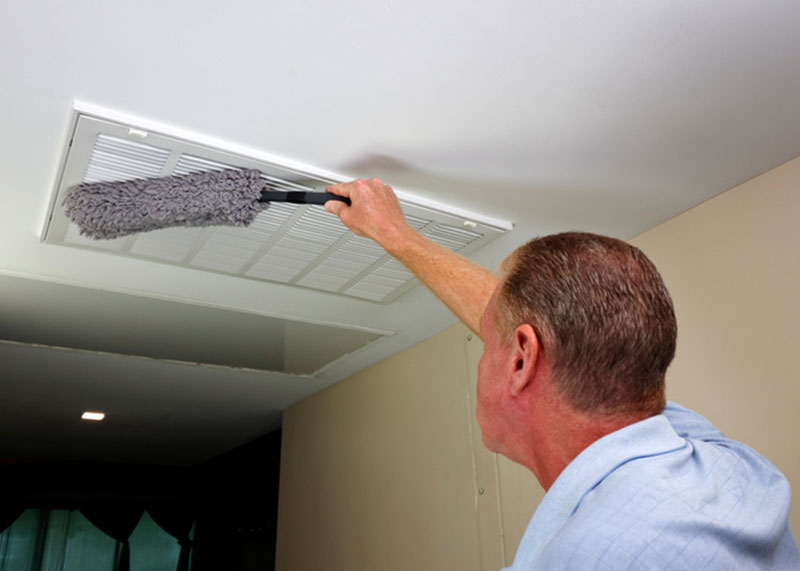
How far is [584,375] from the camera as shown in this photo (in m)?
0.75

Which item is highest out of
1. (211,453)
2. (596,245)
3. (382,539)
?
(211,453)

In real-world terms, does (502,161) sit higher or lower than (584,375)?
higher

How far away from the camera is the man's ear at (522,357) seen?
781 mm

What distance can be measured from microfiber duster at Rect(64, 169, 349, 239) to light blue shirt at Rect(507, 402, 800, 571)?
1.00 m

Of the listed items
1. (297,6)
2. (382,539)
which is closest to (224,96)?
(297,6)

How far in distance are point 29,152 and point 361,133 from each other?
2.37 ft

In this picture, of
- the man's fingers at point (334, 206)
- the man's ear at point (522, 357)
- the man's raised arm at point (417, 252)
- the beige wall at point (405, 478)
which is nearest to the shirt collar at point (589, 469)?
the man's ear at point (522, 357)

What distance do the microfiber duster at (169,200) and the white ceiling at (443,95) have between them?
0.29 ft

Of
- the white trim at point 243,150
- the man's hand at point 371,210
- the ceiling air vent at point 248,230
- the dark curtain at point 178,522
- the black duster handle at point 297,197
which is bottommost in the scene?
the dark curtain at point 178,522

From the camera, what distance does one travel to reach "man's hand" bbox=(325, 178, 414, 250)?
145 centimetres

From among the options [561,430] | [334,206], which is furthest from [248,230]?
[561,430]

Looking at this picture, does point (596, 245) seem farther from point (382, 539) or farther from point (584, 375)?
point (382, 539)

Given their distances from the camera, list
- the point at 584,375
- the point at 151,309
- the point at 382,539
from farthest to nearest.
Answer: the point at 382,539, the point at 151,309, the point at 584,375

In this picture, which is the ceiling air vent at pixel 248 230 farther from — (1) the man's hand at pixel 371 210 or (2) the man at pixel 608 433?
(2) the man at pixel 608 433
